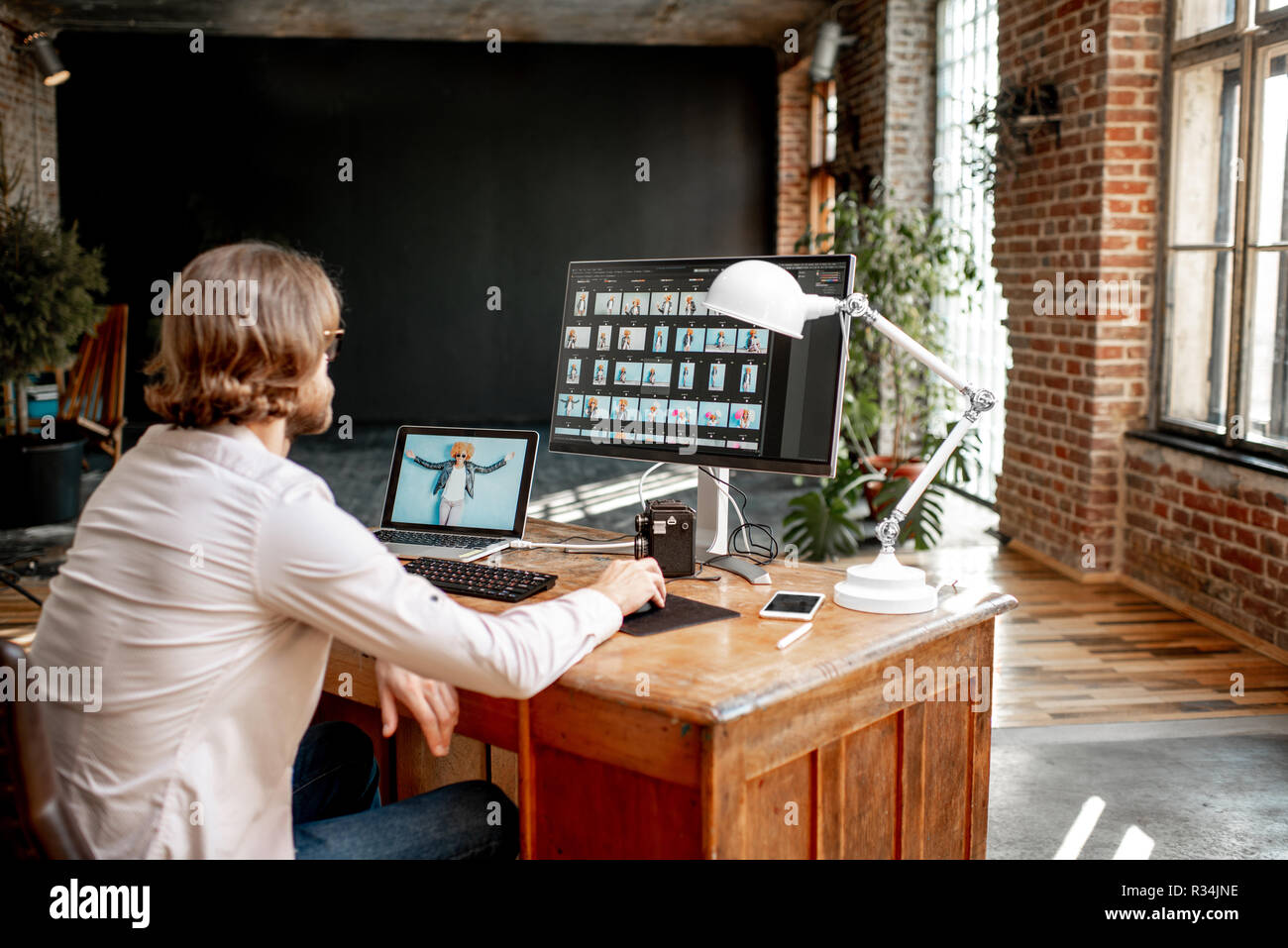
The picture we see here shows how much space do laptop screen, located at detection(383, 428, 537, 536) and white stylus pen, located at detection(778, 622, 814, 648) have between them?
0.73 m

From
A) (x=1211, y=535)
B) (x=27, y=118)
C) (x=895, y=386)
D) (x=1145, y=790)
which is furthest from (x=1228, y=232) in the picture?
(x=27, y=118)

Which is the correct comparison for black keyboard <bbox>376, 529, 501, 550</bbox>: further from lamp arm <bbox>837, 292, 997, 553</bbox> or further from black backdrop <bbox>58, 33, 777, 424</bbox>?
black backdrop <bbox>58, 33, 777, 424</bbox>

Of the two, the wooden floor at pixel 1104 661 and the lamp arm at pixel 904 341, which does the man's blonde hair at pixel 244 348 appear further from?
the wooden floor at pixel 1104 661

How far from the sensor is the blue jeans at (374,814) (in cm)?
157

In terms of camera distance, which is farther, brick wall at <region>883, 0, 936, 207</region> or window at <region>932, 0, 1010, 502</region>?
brick wall at <region>883, 0, 936, 207</region>

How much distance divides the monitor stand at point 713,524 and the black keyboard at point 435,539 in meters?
0.40

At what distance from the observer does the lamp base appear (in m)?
1.83

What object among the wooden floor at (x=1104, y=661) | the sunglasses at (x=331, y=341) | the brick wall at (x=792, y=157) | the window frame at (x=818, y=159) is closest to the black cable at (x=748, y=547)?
the sunglasses at (x=331, y=341)

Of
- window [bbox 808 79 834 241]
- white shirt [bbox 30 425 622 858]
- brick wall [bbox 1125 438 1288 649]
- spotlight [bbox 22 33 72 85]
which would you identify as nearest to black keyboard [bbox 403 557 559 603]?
white shirt [bbox 30 425 622 858]

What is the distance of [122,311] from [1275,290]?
20.9ft

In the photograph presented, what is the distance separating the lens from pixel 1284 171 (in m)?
3.96

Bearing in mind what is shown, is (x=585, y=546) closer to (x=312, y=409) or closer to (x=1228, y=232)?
(x=312, y=409)
